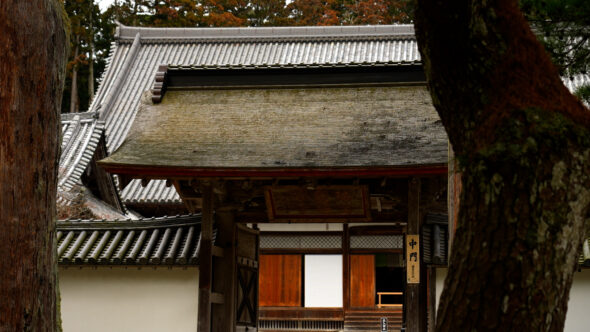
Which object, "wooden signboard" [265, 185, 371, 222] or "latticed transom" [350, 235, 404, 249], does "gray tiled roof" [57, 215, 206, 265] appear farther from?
"latticed transom" [350, 235, 404, 249]

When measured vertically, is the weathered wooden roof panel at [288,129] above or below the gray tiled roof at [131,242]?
above

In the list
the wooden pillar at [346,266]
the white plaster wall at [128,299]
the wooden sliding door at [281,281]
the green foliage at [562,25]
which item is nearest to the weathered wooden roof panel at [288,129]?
the white plaster wall at [128,299]

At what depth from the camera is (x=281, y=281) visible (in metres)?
16.7

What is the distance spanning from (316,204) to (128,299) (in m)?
2.69

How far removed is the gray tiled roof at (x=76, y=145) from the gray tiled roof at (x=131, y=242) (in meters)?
2.92

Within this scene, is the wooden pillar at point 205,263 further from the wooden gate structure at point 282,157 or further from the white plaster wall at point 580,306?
the white plaster wall at point 580,306

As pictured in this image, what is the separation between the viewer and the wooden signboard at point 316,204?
978cm

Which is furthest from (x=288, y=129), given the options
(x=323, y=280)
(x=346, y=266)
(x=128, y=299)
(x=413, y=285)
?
(x=323, y=280)

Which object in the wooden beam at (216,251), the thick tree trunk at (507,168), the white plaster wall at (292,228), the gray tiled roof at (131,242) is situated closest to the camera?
the thick tree trunk at (507,168)

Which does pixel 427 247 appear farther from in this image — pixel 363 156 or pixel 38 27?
pixel 38 27

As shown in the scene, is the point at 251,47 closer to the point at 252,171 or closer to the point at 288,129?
the point at 288,129

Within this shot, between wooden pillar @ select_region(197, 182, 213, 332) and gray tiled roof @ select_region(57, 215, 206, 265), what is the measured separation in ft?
0.48

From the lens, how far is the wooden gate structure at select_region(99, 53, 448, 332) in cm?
920

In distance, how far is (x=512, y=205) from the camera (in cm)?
328
